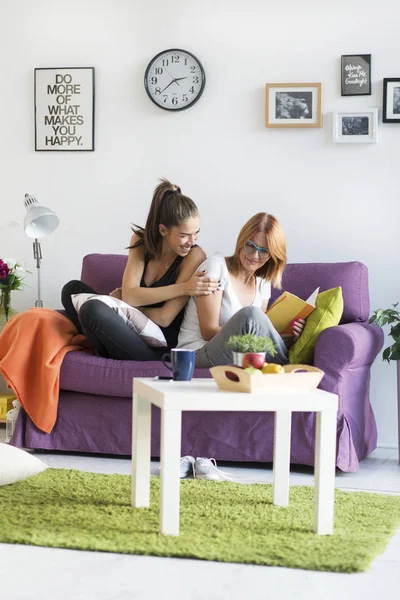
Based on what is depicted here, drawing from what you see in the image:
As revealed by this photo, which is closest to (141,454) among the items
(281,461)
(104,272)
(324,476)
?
(281,461)

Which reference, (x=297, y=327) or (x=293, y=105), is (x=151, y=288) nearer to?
(x=297, y=327)

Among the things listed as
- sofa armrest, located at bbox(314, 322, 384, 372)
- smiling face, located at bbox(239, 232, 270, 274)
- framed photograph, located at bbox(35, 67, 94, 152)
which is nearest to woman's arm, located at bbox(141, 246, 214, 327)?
smiling face, located at bbox(239, 232, 270, 274)

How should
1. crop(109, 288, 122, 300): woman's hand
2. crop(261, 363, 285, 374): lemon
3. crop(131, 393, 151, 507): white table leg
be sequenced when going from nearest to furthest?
crop(261, 363, 285, 374): lemon, crop(131, 393, 151, 507): white table leg, crop(109, 288, 122, 300): woman's hand

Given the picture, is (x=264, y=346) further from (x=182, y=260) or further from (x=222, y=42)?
(x=222, y=42)

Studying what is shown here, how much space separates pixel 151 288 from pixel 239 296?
14.6 inches

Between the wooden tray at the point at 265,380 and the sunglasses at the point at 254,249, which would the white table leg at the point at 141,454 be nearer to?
the wooden tray at the point at 265,380

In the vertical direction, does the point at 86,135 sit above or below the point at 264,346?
above

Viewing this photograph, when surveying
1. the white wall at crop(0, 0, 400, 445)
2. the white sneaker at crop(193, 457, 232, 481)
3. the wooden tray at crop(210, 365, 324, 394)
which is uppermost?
the white wall at crop(0, 0, 400, 445)

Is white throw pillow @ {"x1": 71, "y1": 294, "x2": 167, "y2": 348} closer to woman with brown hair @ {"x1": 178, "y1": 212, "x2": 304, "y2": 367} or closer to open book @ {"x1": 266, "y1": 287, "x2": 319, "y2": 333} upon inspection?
woman with brown hair @ {"x1": 178, "y1": 212, "x2": 304, "y2": 367}

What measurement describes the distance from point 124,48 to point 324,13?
0.99m

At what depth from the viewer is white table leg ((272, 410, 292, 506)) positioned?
2.69 metres

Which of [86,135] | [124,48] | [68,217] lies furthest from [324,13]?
[68,217]

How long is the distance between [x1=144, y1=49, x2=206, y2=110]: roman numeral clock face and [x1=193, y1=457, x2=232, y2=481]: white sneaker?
1916mm

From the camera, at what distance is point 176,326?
3.77 m
